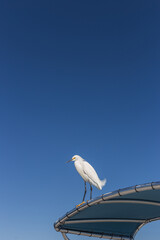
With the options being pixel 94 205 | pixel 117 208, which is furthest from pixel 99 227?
pixel 94 205

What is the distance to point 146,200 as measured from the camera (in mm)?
15398

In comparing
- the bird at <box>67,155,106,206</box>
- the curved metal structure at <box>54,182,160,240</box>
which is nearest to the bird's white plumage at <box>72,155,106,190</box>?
the bird at <box>67,155,106,206</box>

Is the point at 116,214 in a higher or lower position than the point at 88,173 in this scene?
lower

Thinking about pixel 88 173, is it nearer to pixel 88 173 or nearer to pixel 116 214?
pixel 88 173

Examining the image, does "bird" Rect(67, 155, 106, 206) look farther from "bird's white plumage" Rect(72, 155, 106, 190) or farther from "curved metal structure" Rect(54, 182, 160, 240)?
"curved metal structure" Rect(54, 182, 160, 240)

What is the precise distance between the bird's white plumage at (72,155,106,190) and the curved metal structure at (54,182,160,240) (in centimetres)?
148

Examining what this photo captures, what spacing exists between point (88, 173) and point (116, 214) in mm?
4022

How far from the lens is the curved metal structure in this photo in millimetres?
13695

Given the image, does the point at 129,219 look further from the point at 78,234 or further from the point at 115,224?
the point at 78,234

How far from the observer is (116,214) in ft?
60.4

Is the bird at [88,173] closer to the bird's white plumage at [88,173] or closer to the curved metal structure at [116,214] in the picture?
the bird's white plumage at [88,173]

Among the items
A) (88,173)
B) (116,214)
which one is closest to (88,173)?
(88,173)

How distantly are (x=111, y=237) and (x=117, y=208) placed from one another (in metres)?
5.89

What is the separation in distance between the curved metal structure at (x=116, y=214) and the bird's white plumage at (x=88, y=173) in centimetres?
148
